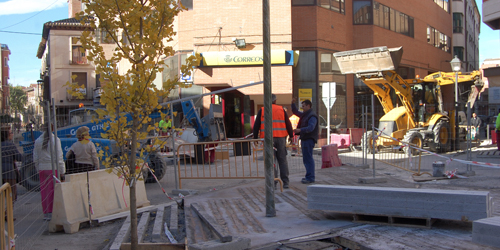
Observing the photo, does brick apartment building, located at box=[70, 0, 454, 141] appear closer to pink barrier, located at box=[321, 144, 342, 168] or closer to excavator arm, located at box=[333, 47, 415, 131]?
excavator arm, located at box=[333, 47, 415, 131]

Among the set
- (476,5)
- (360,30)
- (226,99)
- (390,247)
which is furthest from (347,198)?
(476,5)

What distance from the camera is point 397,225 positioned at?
532 cm

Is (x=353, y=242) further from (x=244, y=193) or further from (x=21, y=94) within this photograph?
(x=21, y=94)

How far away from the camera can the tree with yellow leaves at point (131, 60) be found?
4.17m

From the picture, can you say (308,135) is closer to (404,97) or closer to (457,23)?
(404,97)

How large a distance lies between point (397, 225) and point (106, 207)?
14.4ft

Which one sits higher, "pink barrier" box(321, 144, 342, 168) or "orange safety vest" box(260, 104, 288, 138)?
"orange safety vest" box(260, 104, 288, 138)

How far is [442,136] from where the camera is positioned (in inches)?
658

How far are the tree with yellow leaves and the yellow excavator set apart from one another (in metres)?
12.1

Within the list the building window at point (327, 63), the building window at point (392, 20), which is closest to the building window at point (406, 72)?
the building window at point (392, 20)

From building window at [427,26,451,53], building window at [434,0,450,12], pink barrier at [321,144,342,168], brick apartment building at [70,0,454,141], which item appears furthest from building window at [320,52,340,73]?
building window at [434,0,450,12]

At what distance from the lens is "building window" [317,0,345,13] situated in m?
23.1

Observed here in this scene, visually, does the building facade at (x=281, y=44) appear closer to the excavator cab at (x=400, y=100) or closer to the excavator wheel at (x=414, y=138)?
the excavator cab at (x=400, y=100)

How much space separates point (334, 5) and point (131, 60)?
70.0 ft
